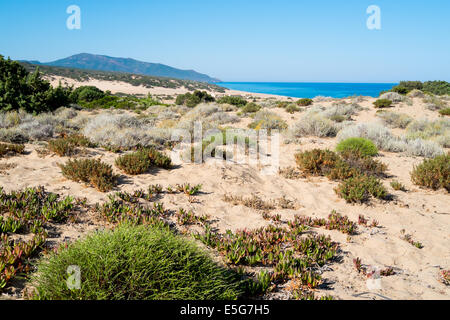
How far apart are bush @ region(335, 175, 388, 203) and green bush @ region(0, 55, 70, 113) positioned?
41.2ft

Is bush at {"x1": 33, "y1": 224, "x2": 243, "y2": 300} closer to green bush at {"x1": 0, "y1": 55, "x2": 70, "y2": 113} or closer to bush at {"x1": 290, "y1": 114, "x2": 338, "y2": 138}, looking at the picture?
bush at {"x1": 290, "y1": 114, "x2": 338, "y2": 138}

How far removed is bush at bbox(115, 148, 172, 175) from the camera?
622 centimetres

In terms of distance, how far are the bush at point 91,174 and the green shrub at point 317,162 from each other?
4.80 m

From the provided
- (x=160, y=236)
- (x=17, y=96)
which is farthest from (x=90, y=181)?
(x=17, y=96)

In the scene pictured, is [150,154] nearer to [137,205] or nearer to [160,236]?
[137,205]

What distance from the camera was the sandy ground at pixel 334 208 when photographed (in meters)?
3.38

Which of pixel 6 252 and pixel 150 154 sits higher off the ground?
pixel 150 154

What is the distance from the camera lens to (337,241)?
13.9ft

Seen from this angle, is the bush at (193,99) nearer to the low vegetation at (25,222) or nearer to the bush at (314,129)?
the bush at (314,129)

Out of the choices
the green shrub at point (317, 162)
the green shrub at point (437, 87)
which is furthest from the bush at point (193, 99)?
the green shrub at point (437, 87)
